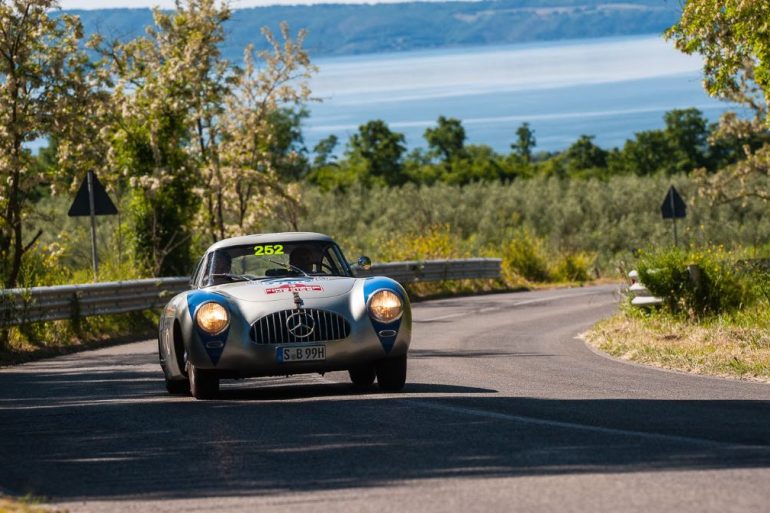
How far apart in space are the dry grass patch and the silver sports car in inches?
152

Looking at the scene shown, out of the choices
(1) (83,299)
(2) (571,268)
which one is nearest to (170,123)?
(1) (83,299)

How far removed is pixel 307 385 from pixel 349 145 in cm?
9514

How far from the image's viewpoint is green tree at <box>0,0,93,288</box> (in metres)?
23.4

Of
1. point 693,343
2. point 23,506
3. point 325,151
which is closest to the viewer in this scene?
point 23,506

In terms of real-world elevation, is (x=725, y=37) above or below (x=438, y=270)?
above

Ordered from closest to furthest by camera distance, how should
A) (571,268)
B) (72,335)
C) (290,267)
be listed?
(290,267), (72,335), (571,268)

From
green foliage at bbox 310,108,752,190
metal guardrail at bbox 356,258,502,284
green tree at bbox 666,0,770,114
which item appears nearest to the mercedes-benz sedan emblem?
green tree at bbox 666,0,770,114

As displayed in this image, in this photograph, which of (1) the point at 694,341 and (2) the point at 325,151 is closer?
(1) the point at 694,341

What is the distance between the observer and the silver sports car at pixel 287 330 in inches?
457

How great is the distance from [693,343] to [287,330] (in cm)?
697

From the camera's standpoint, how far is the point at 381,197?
268ft

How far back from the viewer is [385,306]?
1196 centimetres

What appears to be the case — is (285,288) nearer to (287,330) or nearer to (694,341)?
(287,330)

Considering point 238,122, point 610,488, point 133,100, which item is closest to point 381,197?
point 238,122
